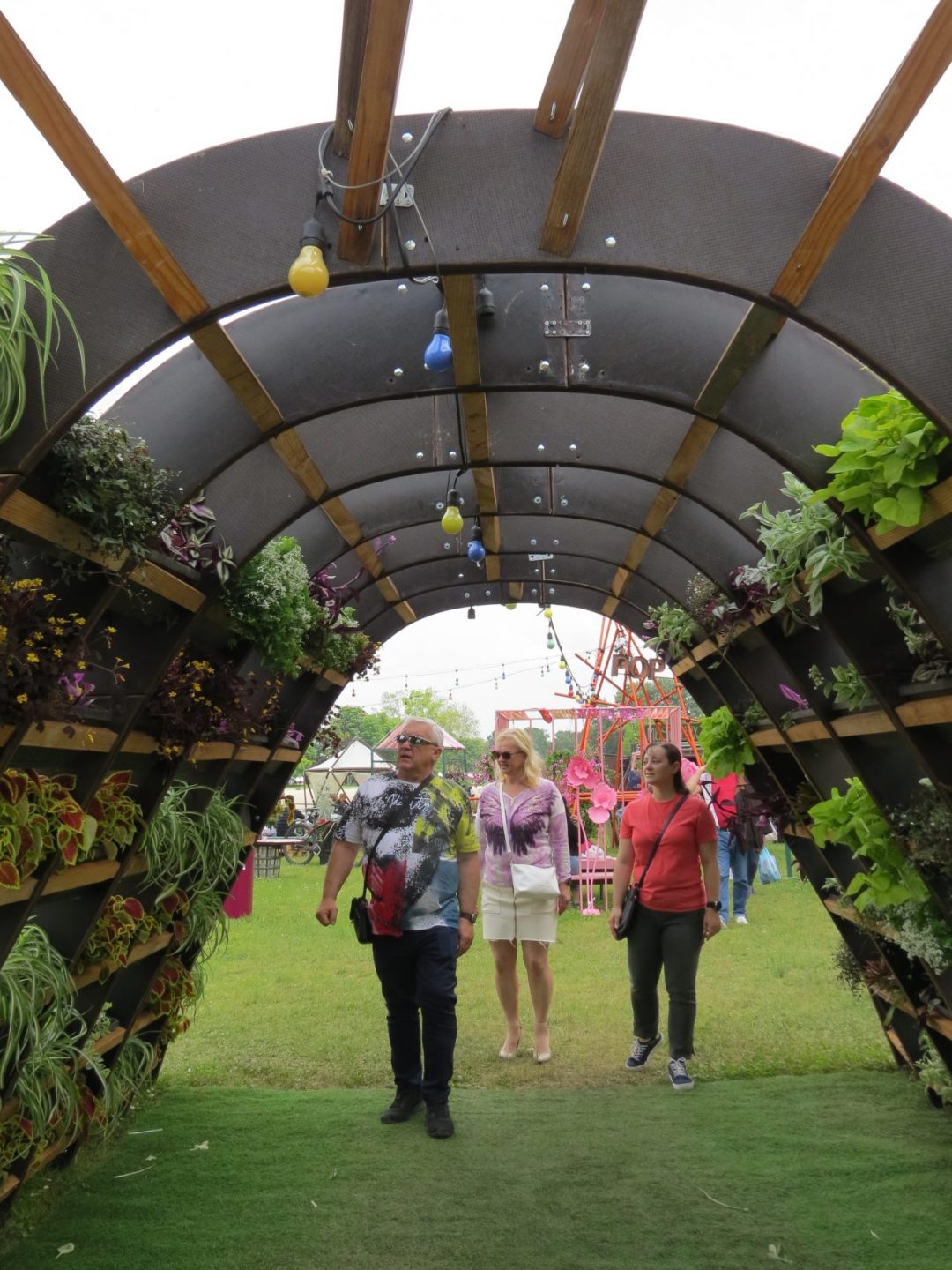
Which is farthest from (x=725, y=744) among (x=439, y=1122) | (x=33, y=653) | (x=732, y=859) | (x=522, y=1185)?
(x=732, y=859)

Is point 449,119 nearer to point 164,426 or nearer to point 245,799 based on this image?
point 164,426

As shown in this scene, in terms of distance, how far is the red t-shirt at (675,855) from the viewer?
502 centimetres

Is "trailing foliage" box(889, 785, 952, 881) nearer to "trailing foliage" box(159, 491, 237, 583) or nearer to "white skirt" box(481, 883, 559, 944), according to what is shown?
"white skirt" box(481, 883, 559, 944)

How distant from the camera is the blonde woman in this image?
17.5 feet

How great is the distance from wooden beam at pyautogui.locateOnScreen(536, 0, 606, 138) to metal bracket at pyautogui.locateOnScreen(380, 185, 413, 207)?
1.06 ft

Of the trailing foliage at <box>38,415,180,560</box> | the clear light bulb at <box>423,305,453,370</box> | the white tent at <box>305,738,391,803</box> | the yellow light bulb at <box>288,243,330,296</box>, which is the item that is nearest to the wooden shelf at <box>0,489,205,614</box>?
the trailing foliage at <box>38,415,180,560</box>

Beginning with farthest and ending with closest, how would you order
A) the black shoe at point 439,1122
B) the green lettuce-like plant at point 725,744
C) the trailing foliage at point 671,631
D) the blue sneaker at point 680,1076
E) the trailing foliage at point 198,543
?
the green lettuce-like plant at point 725,744
the trailing foliage at point 671,631
the blue sneaker at point 680,1076
the black shoe at point 439,1122
the trailing foliage at point 198,543

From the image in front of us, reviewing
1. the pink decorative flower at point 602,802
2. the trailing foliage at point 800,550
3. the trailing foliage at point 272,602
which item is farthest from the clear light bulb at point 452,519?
the pink decorative flower at point 602,802

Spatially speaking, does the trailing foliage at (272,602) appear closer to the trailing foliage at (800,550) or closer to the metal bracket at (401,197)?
the trailing foliage at (800,550)

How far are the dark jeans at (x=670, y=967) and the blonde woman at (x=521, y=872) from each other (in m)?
0.43

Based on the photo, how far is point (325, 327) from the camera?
3225 mm

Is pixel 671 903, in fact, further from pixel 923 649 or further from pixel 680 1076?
pixel 923 649

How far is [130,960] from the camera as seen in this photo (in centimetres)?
415

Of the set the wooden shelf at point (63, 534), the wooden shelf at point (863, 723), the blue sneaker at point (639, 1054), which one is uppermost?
the wooden shelf at point (63, 534)
